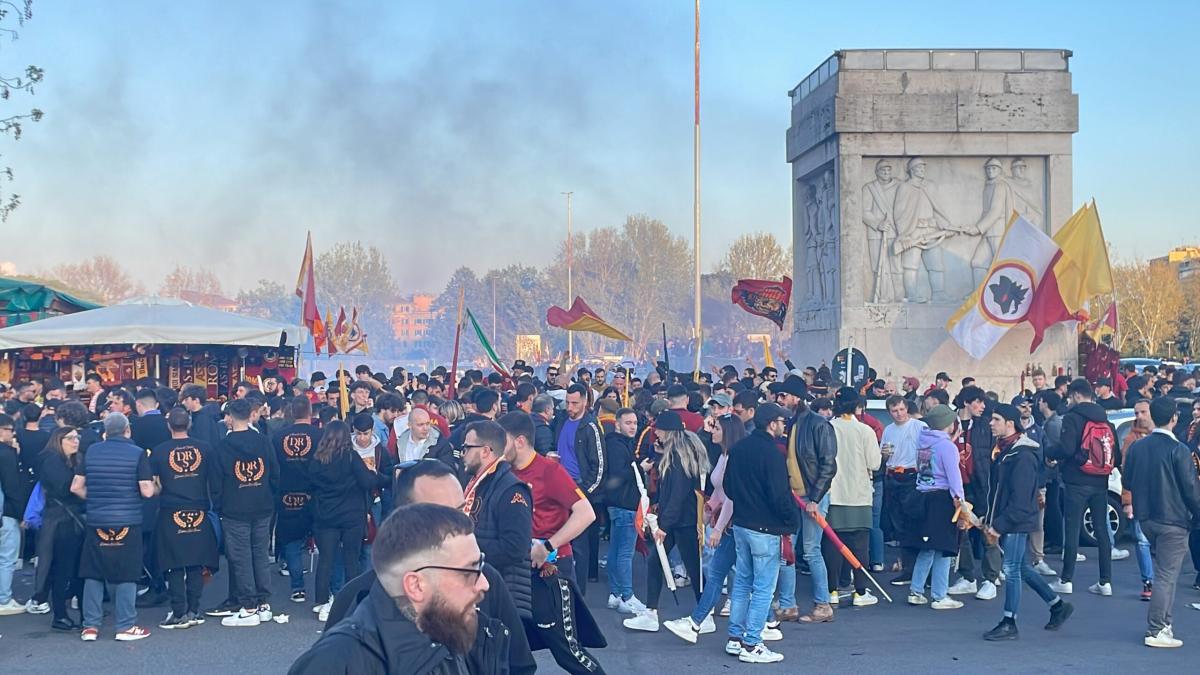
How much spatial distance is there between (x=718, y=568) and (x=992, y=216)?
1737 centimetres

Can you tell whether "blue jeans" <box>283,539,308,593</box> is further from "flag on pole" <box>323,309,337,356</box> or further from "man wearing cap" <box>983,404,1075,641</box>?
"flag on pole" <box>323,309,337,356</box>

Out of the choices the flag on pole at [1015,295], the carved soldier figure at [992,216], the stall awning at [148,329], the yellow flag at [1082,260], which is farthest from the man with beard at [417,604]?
the carved soldier figure at [992,216]

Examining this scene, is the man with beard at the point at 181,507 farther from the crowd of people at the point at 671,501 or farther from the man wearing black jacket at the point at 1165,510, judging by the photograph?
the man wearing black jacket at the point at 1165,510

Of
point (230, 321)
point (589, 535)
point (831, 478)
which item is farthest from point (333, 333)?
point (831, 478)

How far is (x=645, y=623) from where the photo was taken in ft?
30.9

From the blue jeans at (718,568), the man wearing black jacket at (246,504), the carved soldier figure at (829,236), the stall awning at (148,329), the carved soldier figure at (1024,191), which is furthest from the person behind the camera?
the carved soldier figure at (829,236)

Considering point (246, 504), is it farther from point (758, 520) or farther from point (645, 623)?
point (758, 520)

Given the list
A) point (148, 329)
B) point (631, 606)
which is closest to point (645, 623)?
point (631, 606)

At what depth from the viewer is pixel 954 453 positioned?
9.95m

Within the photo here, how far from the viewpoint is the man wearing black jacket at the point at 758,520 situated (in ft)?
27.4

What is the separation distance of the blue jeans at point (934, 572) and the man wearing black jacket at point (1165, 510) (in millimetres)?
1729

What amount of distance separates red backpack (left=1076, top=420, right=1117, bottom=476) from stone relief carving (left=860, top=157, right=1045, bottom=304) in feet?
46.5

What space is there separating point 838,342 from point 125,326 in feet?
44.2

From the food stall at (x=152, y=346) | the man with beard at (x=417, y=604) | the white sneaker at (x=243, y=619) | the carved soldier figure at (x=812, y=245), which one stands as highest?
the carved soldier figure at (x=812, y=245)
